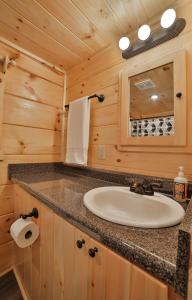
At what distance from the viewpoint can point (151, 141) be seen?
3.03 ft

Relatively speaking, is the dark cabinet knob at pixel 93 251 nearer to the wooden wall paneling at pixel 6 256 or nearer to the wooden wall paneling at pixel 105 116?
the wooden wall paneling at pixel 105 116

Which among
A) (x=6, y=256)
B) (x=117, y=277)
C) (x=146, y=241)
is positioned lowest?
(x=6, y=256)

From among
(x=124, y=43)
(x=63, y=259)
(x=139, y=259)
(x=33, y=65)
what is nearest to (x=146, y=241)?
(x=139, y=259)

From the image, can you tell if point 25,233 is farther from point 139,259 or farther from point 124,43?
point 124,43

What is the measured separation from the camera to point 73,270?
57 centimetres

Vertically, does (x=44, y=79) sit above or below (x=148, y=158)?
above

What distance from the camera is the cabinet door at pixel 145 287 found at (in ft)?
1.06

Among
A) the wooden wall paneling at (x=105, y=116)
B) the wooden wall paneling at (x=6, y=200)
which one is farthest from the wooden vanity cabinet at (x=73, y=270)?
the wooden wall paneling at (x=105, y=116)

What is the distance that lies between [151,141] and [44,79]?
1.17 meters

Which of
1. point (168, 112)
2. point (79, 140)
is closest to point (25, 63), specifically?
point (79, 140)

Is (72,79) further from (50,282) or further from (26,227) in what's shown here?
(50,282)

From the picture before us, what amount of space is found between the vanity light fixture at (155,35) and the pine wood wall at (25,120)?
2.58ft

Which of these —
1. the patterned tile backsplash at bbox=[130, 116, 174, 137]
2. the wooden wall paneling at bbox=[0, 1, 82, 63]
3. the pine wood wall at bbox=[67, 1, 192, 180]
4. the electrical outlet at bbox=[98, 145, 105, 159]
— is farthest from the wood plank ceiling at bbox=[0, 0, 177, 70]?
the electrical outlet at bbox=[98, 145, 105, 159]

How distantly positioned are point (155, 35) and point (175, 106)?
47cm
